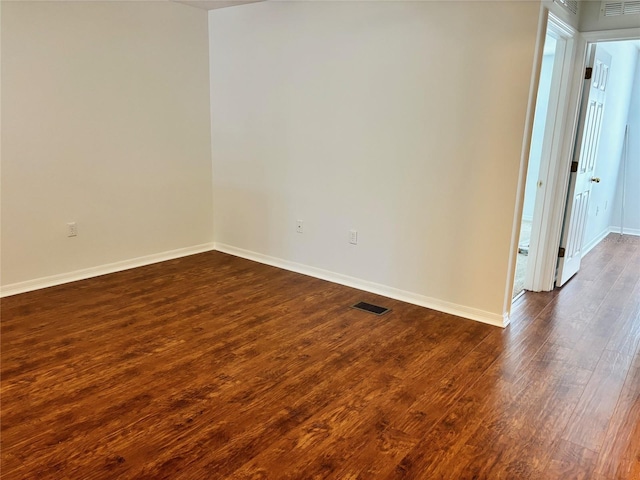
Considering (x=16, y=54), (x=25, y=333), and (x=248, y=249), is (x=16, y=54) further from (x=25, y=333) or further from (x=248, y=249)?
(x=248, y=249)

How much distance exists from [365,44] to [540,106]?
4.36 metres

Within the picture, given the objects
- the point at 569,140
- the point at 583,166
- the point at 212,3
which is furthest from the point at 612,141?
the point at 212,3

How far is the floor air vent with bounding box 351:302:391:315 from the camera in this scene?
342 cm

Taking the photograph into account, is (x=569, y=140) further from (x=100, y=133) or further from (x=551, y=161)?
(x=100, y=133)

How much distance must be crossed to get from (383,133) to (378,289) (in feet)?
4.23

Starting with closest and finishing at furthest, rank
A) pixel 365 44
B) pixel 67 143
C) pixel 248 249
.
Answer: pixel 365 44 < pixel 67 143 < pixel 248 249

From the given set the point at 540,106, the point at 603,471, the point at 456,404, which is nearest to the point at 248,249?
the point at 456,404

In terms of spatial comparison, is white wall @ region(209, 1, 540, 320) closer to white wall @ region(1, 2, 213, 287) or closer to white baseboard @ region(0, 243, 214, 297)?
white wall @ region(1, 2, 213, 287)

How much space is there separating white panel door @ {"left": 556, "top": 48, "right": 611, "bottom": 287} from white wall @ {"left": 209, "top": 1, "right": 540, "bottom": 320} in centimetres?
111

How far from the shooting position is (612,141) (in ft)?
17.7

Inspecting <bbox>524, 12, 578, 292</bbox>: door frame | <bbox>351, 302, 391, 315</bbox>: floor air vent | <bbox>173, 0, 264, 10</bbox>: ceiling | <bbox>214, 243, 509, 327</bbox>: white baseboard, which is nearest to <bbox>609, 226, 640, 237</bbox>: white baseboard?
<bbox>524, 12, 578, 292</bbox>: door frame

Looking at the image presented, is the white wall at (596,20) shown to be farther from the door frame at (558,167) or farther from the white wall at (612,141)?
the white wall at (612,141)

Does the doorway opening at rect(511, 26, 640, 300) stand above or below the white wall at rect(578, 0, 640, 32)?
below

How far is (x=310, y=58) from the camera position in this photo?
3.83 meters
